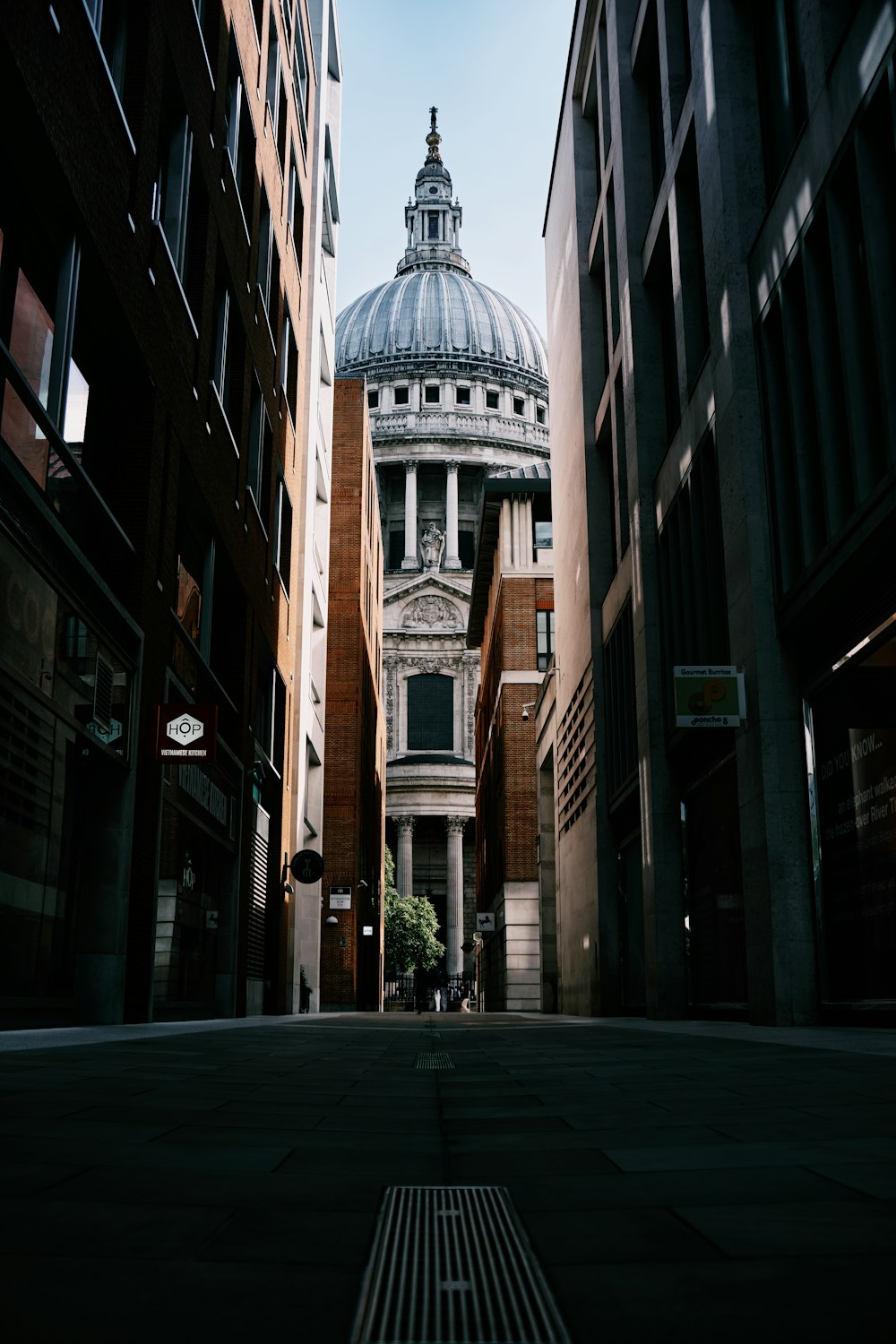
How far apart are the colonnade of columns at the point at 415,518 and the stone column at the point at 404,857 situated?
35400 millimetres

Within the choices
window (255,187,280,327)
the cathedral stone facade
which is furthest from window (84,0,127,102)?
the cathedral stone facade

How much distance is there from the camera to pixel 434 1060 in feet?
35.9

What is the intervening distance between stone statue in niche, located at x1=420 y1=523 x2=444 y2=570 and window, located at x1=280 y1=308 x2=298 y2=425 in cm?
8673

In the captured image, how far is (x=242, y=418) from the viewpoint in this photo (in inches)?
963

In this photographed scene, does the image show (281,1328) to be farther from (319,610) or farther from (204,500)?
(319,610)

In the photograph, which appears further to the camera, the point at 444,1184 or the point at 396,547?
the point at 396,547

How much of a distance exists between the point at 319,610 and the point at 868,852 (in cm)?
3117

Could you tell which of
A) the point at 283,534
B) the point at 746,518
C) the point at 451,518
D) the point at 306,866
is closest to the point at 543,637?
the point at 283,534

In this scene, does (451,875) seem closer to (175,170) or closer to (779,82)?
(175,170)

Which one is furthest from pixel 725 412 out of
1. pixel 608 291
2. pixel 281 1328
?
pixel 281 1328

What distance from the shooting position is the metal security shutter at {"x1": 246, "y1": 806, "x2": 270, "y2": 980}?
2567cm

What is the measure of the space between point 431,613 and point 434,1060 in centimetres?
9222

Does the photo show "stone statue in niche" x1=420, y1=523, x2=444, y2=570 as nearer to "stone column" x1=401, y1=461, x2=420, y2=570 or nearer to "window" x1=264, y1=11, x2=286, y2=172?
"stone column" x1=401, y1=461, x2=420, y2=570

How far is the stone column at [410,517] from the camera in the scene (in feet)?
412
